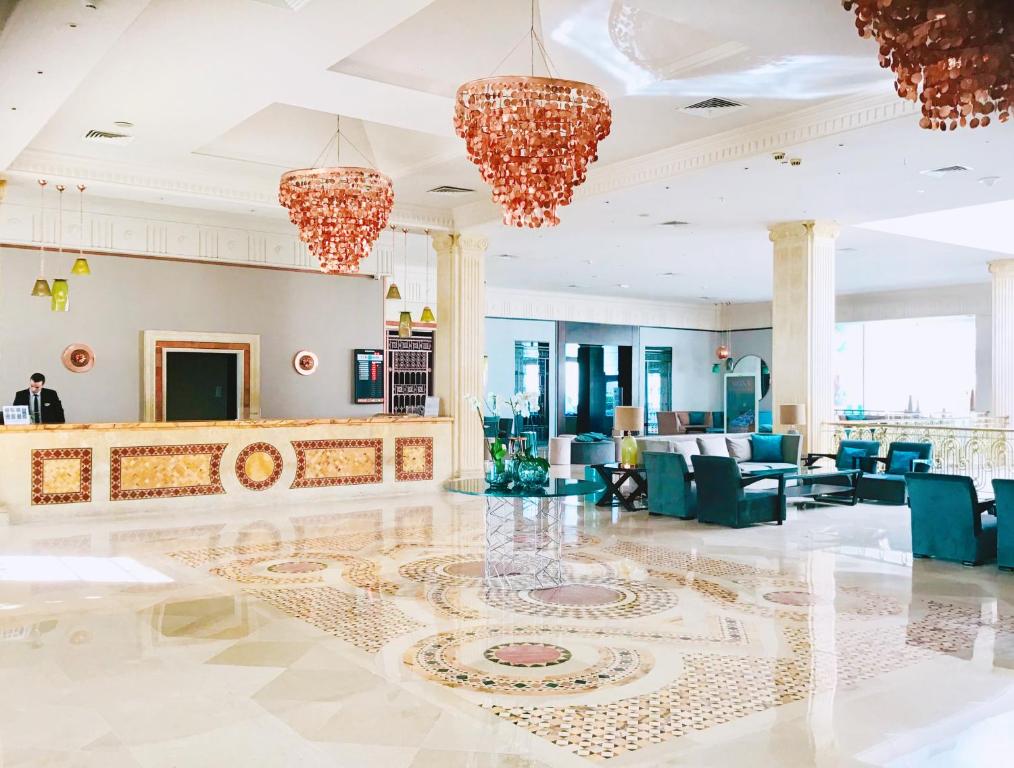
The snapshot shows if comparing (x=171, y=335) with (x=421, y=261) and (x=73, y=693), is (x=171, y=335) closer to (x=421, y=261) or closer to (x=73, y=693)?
(x=421, y=261)

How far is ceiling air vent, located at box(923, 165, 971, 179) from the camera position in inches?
353

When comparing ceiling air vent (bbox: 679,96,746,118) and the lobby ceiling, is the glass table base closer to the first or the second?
the lobby ceiling

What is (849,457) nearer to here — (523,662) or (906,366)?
(523,662)

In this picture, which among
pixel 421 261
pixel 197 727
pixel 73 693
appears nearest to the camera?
pixel 197 727

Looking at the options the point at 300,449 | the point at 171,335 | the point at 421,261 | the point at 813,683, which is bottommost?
the point at 813,683

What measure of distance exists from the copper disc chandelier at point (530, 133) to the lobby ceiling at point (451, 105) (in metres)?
0.84

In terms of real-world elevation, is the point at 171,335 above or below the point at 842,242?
below

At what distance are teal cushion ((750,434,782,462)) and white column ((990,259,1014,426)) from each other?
5925 millimetres

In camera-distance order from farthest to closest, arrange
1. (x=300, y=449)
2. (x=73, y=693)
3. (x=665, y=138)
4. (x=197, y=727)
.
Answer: (x=300, y=449) → (x=665, y=138) → (x=73, y=693) → (x=197, y=727)

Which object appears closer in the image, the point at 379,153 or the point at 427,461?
the point at 379,153

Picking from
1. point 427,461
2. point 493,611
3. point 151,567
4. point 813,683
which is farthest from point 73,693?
point 427,461

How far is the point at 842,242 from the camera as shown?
45.5 feet

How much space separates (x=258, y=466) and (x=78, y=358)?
2918 mm

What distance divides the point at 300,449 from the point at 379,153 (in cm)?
379
